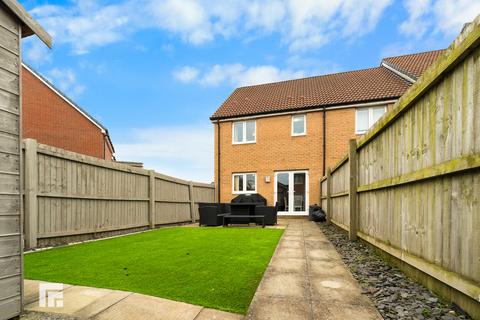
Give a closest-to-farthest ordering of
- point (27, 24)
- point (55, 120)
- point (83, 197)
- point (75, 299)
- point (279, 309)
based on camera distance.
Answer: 1. point (279, 309)
2. point (27, 24)
3. point (75, 299)
4. point (83, 197)
5. point (55, 120)

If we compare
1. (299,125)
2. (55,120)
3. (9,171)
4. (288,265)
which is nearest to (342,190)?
(288,265)

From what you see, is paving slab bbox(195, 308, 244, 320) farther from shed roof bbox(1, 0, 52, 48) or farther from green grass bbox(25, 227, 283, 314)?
shed roof bbox(1, 0, 52, 48)

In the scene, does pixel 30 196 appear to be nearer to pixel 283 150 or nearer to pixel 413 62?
pixel 283 150

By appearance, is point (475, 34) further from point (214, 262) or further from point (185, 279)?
point (214, 262)

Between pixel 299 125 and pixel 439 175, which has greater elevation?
pixel 299 125

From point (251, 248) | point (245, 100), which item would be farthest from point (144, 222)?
point (245, 100)

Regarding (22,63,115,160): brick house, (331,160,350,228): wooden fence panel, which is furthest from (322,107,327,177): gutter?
(22,63,115,160): brick house

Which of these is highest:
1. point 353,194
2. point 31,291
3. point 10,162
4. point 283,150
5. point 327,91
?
point 327,91

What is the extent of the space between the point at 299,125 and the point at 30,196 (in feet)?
38.1

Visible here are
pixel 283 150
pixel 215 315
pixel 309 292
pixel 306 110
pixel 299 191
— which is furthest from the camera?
pixel 283 150

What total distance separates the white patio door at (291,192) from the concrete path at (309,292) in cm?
889

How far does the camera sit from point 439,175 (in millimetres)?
2406

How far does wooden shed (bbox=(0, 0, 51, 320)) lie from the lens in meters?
2.31

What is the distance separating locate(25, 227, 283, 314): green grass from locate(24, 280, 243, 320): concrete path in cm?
14
